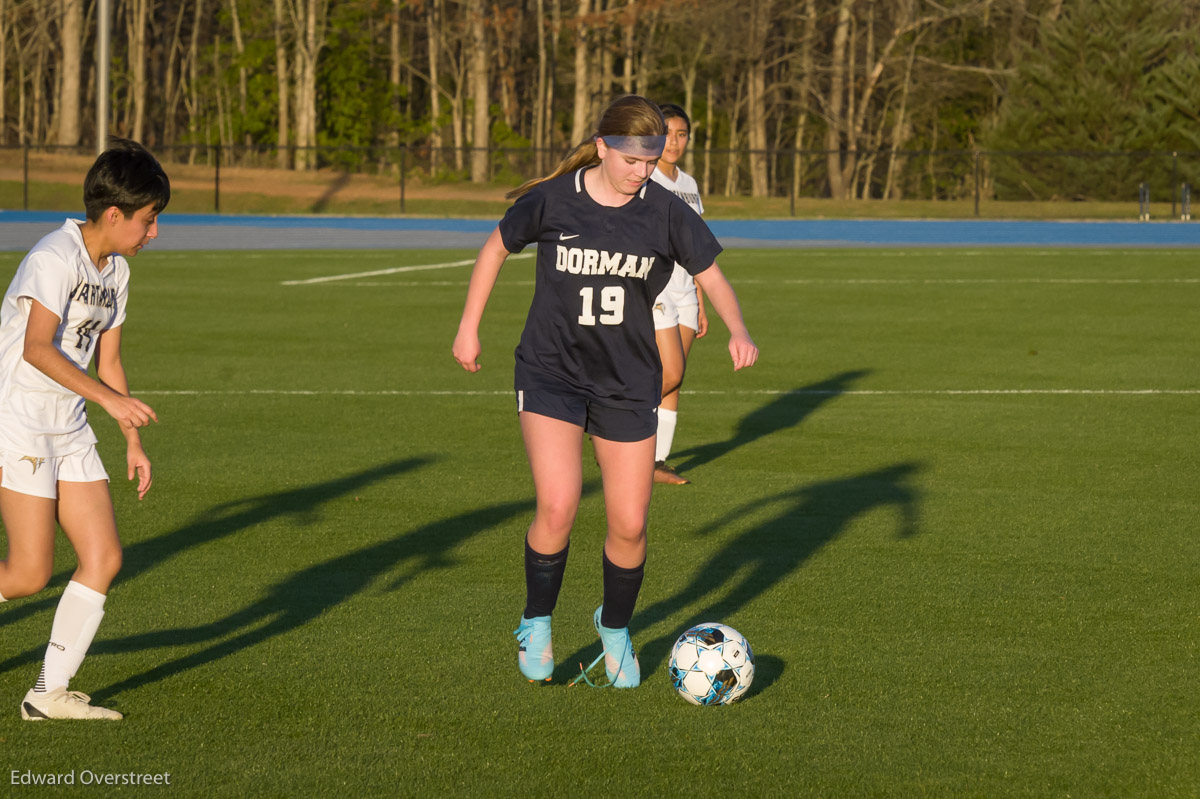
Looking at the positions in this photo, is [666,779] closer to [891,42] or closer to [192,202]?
[192,202]

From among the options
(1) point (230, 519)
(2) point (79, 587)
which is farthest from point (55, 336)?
(1) point (230, 519)

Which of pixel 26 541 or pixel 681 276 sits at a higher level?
pixel 681 276

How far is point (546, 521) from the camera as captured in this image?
5047mm

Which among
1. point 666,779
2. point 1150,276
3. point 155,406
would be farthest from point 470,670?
point 1150,276

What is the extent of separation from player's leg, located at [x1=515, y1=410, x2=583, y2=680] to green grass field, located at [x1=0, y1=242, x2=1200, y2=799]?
15 cm

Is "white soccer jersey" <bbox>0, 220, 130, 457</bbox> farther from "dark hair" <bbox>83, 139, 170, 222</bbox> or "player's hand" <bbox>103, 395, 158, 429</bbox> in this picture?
"player's hand" <bbox>103, 395, 158, 429</bbox>

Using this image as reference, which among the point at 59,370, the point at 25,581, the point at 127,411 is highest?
the point at 59,370

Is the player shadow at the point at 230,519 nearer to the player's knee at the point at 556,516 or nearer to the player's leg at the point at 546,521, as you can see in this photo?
the player's leg at the point at 546,521

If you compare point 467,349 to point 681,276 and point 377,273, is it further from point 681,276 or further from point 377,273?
point 377,273

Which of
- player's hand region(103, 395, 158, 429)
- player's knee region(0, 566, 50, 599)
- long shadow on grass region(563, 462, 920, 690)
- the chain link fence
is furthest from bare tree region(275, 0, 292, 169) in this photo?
player's hand region(103, 395, 158, 429)

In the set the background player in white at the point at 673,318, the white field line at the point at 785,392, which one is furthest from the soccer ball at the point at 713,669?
the white field line at the point at 785,392

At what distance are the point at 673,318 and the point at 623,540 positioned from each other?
3.81 m

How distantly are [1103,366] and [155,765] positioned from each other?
1128 cm

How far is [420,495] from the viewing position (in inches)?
331
